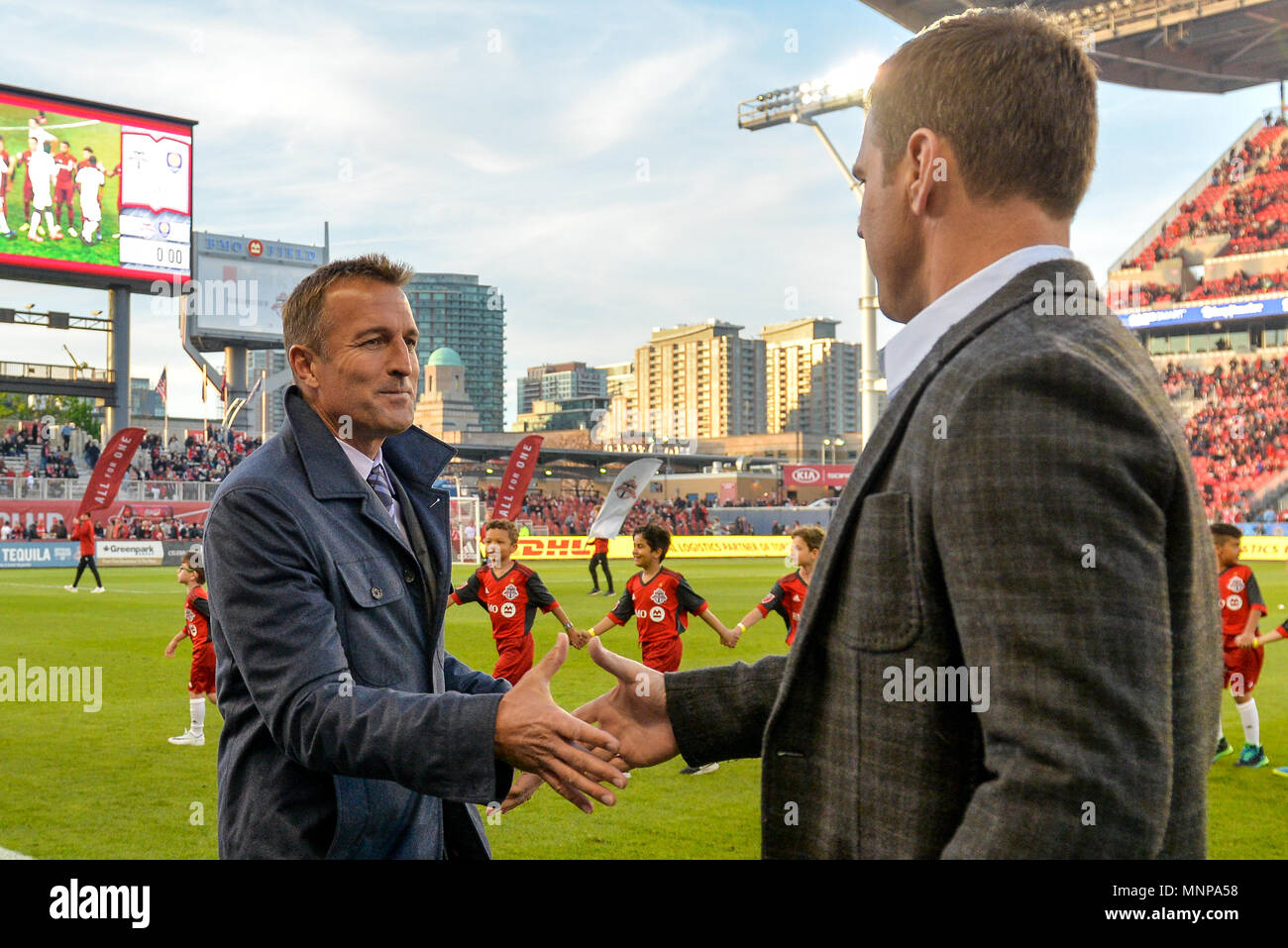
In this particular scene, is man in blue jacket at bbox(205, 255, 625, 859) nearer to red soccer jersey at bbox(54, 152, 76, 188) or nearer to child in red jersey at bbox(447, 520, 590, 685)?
child in red jersey at bbox(447, 520, 590, 685)

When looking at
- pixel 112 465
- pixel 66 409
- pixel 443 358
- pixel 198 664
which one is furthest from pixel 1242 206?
pixel 66 409

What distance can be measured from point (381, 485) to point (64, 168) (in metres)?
47.4

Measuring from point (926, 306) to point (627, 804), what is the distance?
6.81 m

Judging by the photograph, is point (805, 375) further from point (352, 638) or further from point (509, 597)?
point (352, 638)

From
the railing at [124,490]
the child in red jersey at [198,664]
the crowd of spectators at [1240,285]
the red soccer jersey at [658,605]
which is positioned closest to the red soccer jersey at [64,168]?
the railing at [124,490]

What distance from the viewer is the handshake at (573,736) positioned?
7.08 ft

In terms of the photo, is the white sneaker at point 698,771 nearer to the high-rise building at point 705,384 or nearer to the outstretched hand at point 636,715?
the outstretched hand at point 636,715

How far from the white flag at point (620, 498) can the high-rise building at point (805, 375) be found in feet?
447

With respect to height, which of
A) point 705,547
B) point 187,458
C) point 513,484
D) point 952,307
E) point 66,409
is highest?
point 66,409

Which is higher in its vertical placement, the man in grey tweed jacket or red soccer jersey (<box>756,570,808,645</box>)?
the man in grey tweed jacket

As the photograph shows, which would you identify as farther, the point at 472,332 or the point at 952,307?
the point at 472,332

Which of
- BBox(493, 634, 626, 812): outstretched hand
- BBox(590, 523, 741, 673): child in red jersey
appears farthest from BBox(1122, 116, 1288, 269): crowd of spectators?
BBox(493, 634, 626, 812): outstretched hand

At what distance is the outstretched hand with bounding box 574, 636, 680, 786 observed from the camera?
2.41 metres

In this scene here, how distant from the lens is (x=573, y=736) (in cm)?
217
